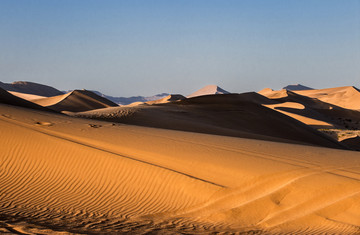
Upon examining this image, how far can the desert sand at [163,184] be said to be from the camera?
6.12 m

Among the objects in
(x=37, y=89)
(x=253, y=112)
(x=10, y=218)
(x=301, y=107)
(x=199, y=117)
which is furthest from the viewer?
(x=37, y=89)

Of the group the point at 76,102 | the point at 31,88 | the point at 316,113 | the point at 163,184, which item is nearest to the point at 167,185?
the point at 163,184

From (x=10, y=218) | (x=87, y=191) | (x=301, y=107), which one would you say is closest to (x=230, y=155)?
(x=87, y=191)

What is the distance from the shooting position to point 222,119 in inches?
858

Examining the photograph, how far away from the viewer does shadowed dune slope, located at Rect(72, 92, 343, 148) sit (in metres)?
18.6

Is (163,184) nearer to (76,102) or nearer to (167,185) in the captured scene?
(167,185)

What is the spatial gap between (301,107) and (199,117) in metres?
27.0

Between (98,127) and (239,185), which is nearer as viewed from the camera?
(239,185)

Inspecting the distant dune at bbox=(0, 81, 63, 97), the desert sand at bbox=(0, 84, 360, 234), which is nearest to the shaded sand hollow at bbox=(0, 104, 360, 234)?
the desert sand at bbox=(0, 84, 360, 234)

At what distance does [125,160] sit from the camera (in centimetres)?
914

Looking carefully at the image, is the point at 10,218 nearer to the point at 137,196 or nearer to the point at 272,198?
the point at 137,196

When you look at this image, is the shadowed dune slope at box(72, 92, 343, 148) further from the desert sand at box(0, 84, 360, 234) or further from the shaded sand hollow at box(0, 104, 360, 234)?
the shaded sand hollow at box(0, 104, 360, 234)

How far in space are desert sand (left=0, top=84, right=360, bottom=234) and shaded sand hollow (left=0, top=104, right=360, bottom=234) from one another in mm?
16

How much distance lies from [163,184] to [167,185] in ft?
0.31
